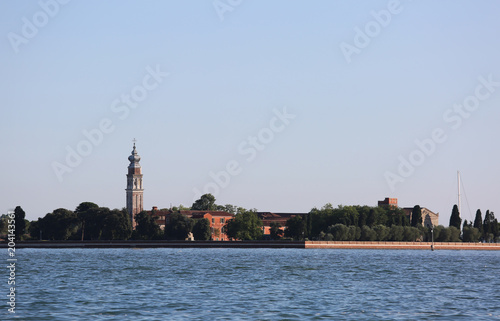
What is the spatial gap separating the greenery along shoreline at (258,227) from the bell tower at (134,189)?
2054 centimetres

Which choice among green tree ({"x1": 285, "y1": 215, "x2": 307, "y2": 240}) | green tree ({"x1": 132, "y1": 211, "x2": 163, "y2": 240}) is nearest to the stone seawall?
green tree ({"x1": 285, "y1": 215, "x2": 307, "y2": 240})

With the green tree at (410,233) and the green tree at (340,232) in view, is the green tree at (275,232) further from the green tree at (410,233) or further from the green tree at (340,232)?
the green tree at (410,233)

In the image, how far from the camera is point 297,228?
165250mm

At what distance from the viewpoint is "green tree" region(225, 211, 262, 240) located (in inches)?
6619

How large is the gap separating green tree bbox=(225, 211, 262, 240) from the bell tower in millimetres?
33110

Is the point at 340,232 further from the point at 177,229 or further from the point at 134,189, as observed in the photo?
the point at 134,189

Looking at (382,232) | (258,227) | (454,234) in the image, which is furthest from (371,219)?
(258,227)

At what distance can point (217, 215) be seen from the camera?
193 metres

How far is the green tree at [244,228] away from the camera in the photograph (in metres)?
168

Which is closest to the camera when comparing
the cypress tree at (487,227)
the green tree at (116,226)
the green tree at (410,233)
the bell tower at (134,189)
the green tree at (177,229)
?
the green tree at (116,226)

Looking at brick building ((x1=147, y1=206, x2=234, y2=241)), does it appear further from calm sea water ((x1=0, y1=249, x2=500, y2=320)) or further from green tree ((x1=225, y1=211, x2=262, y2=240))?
calm sea water ((x1=0, y1=249, x2=500, y2=320))

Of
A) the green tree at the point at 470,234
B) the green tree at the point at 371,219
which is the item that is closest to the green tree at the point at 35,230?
the green tree at the point at 371,219

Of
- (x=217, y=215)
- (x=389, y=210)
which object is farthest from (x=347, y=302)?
(x=217, y=215)

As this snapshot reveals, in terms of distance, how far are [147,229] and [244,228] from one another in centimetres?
2205
